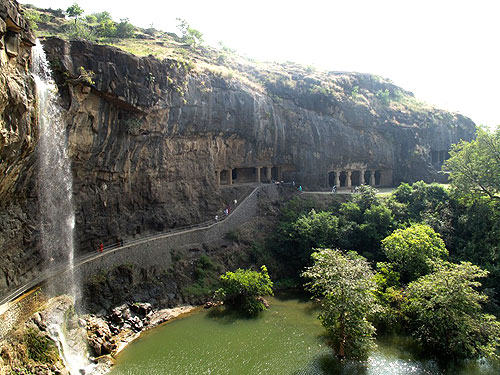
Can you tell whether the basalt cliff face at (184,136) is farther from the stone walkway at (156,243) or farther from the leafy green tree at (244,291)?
the leafy green tree at (244,291)

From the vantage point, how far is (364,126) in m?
39.2

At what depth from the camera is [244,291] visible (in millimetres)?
22672

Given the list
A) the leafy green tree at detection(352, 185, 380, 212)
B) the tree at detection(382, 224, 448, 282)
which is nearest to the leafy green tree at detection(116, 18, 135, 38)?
the leafy green tree at detection(352, 185, 380, 212)

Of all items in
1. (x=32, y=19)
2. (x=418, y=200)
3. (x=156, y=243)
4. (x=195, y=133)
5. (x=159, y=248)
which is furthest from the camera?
(x=418, y=200)

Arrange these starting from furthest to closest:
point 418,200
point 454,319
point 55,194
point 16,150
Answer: point 418,200 < point 55,194 < point 454,319 < point 16,150

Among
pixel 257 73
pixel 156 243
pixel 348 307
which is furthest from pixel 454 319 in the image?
pixel 257 73

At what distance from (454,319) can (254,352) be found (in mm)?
8970

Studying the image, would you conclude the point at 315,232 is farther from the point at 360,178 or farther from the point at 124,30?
the point at 124,30

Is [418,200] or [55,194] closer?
[55,194]

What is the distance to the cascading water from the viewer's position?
1649 cm

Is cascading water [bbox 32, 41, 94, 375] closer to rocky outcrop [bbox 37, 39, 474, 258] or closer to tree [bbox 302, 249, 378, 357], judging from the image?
rocky outcrop [bbox 37, 39, 474, 258]

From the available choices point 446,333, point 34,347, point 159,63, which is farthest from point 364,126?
point 34,347

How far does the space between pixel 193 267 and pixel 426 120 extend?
32.0 metres

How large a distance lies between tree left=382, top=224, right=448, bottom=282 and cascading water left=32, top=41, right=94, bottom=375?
17.4 m
